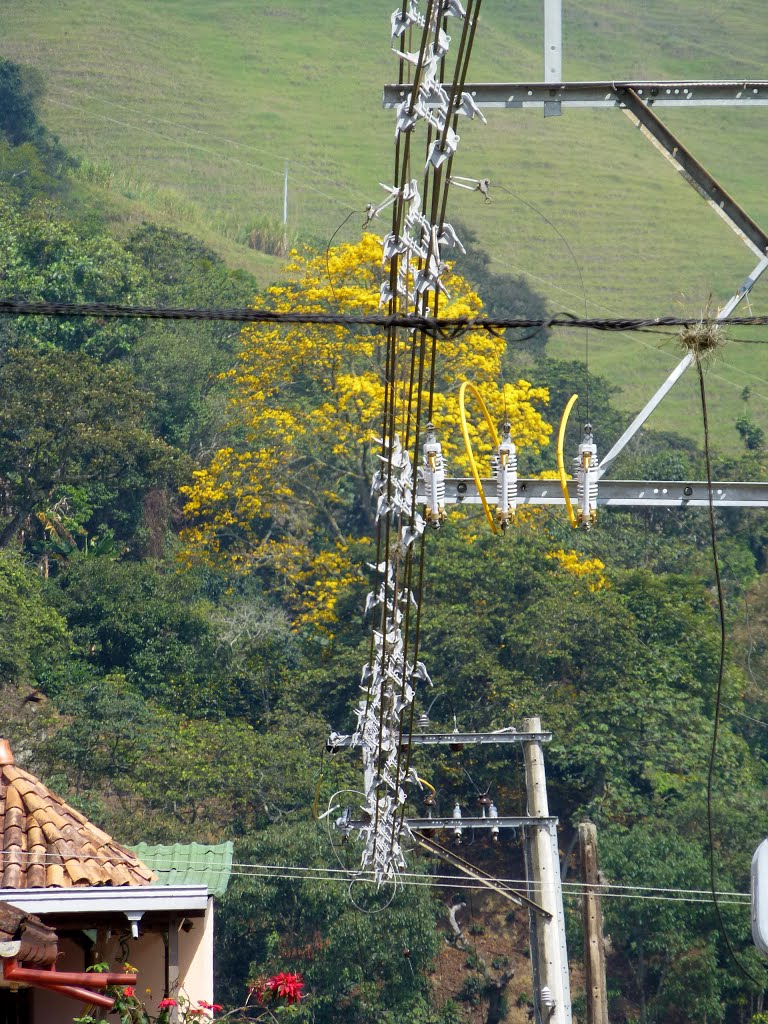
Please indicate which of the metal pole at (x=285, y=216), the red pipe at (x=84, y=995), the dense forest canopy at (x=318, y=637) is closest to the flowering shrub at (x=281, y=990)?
the red pipe at (x=84, y=995)

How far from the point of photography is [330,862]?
29125mm

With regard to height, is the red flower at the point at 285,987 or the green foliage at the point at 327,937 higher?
the green foliage at the point at 327,937

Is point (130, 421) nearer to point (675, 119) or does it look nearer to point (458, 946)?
point (458, 946)

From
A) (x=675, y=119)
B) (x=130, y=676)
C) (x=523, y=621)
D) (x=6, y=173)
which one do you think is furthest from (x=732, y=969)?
(x=675, y=119)

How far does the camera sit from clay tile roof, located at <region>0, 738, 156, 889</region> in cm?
→ 888

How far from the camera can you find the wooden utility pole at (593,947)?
15.4m

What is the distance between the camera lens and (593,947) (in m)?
15.9

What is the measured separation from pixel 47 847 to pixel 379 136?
229ft

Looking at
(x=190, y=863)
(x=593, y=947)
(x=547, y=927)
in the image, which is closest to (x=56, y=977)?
(x=190, y=863)

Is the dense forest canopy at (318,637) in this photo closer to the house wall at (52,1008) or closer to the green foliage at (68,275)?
the green foliage at (68,275)

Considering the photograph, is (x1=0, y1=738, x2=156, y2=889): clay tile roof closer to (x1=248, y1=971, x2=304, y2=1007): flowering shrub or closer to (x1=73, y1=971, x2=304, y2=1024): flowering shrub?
(x1=73, y1=971, x2=304, y2=1024): flowering shrub

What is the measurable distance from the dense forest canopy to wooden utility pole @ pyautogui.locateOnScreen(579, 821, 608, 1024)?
28.2 ft

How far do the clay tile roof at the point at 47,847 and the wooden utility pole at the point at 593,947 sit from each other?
21.4ft

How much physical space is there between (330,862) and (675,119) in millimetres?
49168
